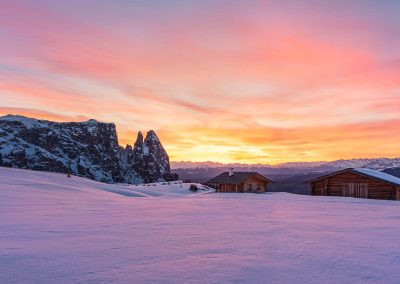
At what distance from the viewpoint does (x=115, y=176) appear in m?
137

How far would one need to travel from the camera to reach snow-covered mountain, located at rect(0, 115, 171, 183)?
128250 mm

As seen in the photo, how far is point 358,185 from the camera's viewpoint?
38125 mm

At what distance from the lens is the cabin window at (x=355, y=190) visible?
124 ft

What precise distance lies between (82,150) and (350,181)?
128000 mm

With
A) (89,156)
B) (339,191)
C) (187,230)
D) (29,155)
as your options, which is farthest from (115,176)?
(187,230)

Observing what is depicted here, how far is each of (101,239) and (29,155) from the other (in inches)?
5331

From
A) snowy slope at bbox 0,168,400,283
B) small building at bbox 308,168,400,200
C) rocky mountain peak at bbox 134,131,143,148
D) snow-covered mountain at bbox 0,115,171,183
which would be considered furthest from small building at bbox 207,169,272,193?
rocky mountain peak at bbox 134,131,143,148

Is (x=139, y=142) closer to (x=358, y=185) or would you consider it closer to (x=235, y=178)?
(x=235, y=178)

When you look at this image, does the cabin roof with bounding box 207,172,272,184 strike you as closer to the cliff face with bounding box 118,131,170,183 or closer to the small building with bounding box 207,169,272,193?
the small building with bounding box 207,169,272,193

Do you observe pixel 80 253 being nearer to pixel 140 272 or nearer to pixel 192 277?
pixel 140 272

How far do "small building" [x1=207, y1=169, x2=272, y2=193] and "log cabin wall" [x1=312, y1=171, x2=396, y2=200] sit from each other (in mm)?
16455

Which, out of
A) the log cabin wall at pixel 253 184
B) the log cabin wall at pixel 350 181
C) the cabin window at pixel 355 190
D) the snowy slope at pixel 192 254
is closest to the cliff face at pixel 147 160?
the log cabin wall at pixel 253 184

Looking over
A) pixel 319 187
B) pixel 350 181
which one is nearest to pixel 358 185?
pixel 350 181

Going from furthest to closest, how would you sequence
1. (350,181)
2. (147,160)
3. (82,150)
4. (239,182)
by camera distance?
(82,150) < (147,160) < (239,182) < (350,181)
